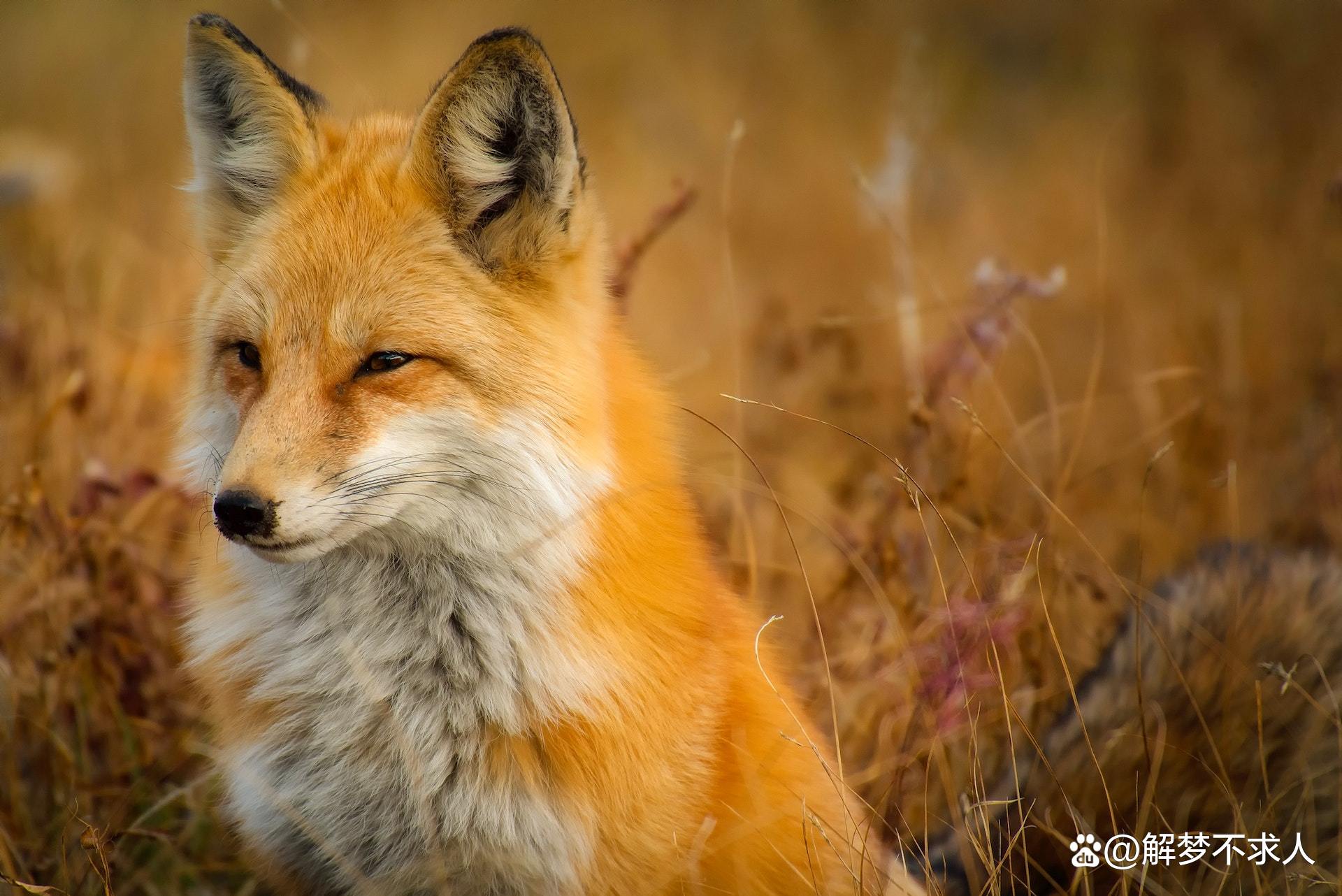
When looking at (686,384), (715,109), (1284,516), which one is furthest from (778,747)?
(715,109)

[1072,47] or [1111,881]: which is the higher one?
[1072,47]

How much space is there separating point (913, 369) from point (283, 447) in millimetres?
2489

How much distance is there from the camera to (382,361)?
218cm

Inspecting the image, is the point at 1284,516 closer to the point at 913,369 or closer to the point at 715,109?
the point at 913,369

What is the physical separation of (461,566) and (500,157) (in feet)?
3.06

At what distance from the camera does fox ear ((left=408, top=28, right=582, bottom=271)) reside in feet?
7.17

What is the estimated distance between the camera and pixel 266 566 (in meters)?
2.32

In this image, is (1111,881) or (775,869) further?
(1111,881)

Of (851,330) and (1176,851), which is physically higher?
(851,330)

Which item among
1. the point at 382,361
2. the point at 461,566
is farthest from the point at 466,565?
the point at 382,361

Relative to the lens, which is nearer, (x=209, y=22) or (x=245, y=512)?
(x=245, y=512)

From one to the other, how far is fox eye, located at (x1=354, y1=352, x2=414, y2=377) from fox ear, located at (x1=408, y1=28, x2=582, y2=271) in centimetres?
32

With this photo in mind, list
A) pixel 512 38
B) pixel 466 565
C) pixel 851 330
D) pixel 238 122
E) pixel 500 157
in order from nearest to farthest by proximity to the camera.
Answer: pixel 512 38, pixel 466 565, pixel 500 157, pixel 238 122, pixel 851 330

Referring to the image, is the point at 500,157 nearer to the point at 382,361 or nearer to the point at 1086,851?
the point at 382,361
